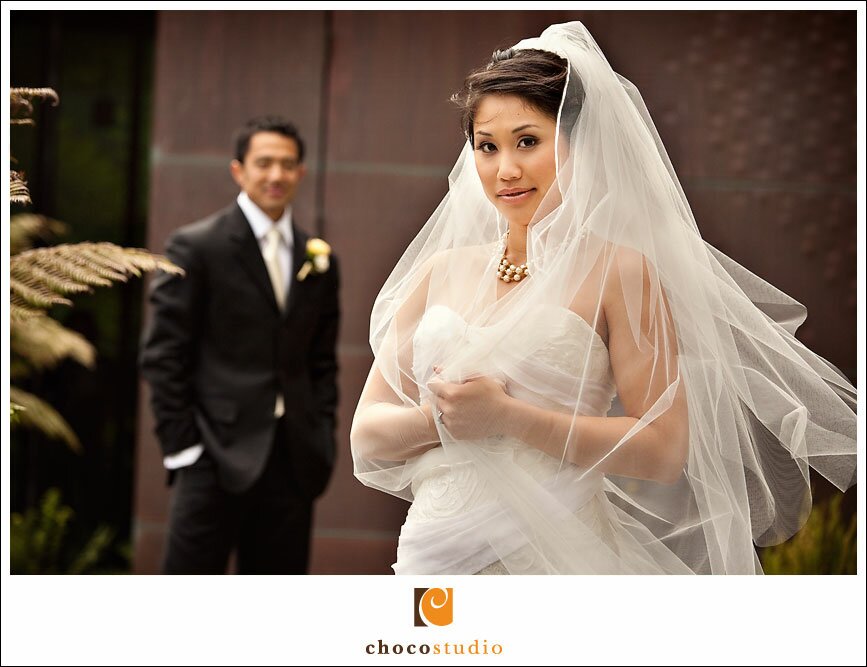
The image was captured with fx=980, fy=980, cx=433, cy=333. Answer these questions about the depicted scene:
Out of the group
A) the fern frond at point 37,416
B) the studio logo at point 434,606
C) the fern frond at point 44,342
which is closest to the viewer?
the studio logo at point 434,606

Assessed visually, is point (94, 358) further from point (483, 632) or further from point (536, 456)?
point (536, 456)

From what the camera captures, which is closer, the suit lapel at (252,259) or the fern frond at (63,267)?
the fern frond at (63,267)

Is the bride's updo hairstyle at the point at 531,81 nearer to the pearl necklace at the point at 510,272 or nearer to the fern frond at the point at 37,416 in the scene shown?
the pearl necklace at the point at 510,272

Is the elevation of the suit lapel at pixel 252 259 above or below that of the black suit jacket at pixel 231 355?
above

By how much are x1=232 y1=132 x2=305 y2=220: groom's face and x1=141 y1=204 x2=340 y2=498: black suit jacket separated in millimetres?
99

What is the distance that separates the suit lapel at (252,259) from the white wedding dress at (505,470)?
1452 mm

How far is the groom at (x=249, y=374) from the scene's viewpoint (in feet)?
10.9

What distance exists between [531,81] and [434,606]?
4.05ft

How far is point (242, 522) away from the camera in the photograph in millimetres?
3453

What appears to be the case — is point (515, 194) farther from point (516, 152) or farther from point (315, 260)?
point (315, 260)

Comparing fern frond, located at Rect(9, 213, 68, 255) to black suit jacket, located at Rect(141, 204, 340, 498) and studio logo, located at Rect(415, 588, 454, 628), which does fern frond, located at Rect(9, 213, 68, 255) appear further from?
studio logo, located at Rect(415, 588, 454, 628)

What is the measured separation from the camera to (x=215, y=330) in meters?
3.36

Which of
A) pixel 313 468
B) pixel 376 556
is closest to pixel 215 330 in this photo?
pixel 313 468

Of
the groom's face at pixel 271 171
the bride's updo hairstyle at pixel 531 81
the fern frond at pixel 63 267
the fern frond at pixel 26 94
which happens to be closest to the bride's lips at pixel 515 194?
the bride's updo hairstyle at pixel 531 81
